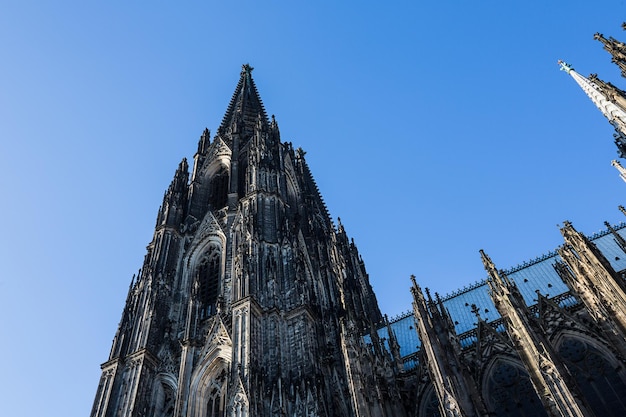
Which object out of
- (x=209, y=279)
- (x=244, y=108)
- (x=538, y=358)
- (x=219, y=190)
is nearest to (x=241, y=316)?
(x=209, y=279)

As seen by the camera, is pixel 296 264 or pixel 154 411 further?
pixel 296 264

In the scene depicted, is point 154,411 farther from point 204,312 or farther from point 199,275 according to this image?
point 199,275

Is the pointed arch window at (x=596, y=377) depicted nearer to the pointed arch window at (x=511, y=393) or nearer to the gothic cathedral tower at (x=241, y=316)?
the pointed arch window at (x=511, y=393)

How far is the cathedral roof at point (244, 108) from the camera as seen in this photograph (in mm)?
38706

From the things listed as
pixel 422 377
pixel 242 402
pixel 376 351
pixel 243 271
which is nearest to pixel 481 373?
pixel 422 377

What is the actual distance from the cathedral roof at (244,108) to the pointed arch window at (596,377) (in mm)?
24803

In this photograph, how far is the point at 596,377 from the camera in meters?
16.3

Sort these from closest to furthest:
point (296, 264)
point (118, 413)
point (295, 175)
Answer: point (118, 413), point (296, 264), point (295, 175)

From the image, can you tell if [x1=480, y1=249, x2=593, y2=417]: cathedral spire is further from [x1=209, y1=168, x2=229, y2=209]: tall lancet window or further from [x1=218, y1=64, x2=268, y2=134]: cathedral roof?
[x1=218, y1=64, x2=268, y2=134]: cathedral roof

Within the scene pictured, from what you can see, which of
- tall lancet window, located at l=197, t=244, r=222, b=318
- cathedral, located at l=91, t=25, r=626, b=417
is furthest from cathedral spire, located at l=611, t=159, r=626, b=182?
tall lancet window, located at l=197, t=244, r=222, b=318

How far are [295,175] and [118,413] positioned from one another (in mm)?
20956

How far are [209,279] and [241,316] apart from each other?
6745mm

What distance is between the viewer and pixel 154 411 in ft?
66.9

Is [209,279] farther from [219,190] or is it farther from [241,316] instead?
[219,190]
